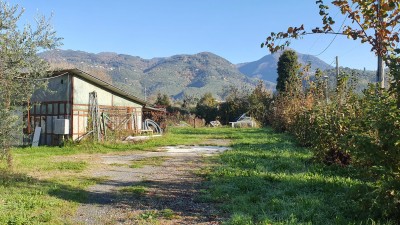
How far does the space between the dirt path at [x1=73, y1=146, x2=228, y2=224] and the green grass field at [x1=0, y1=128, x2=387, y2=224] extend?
0.28m

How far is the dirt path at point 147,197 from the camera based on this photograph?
5.93 m

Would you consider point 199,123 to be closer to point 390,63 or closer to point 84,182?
point 84,182

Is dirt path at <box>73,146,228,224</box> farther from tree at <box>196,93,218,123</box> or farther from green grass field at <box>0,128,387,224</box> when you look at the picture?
tree at <box>196,93,218,123</box>

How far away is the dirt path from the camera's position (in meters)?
5.93

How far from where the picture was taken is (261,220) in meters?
5.36

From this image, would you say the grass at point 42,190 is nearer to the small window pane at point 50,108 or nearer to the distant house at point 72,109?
the distant house at point 72,109

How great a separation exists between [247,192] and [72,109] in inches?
539

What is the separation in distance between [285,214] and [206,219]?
1.28 m

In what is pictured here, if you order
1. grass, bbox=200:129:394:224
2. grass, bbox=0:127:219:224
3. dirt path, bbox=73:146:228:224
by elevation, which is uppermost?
grass, bbox=200:129:394:224

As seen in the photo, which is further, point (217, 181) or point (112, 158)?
point (112, 158)

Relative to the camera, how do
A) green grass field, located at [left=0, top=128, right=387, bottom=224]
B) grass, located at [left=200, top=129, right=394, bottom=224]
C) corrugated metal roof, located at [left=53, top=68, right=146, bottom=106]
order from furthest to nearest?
corrugated metal roof, located at [left=53, top=68, right=146, bottom=106] < green grass field, located at [left=0, top=128, right=387, bottom=224] < grass, located at [left=200, top=129, right=394, bottom=224]

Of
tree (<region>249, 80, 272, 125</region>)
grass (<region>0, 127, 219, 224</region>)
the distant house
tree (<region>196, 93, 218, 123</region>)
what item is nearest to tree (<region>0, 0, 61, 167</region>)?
grass (<region>0, 127, 219, 224</region>)

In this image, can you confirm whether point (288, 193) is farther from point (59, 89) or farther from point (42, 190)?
point (59, 89)

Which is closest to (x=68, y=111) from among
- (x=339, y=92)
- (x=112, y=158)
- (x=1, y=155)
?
(x=112, y=158)
